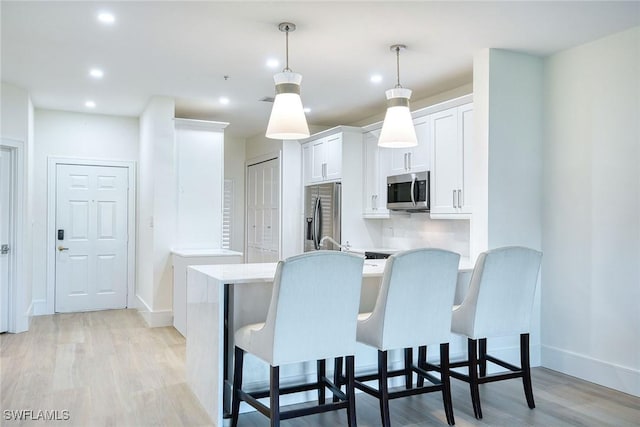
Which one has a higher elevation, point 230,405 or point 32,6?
point 32,6

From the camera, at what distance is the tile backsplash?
191 inches

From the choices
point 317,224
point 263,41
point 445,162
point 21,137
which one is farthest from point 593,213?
point 21,137

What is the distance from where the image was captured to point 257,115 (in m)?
6.46

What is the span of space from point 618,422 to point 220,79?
4203 millimetres

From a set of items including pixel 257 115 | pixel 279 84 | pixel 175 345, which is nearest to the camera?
pixel 279 84

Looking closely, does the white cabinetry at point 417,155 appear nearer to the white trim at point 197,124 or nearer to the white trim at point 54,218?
the white trim at point 197,124

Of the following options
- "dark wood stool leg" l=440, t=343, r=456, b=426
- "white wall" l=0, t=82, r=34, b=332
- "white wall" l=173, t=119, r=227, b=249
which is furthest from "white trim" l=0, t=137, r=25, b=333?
"dark wood stool leg" l=440, t=343, r=456, b=426

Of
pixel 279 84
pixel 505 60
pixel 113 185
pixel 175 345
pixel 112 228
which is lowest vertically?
pixel 175 345

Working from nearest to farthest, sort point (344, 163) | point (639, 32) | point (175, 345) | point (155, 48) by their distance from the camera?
1. point (639, 32)
2. point (155, 48)
3. point (175, 345)
4. point (344, 163)

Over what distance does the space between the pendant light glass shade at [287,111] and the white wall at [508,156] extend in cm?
161

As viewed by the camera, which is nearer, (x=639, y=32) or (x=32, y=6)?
(x=32, y=6)

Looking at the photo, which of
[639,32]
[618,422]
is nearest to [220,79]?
[639,32]

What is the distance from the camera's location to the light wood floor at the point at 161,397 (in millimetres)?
2961

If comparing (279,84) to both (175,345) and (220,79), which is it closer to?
(220,79)
